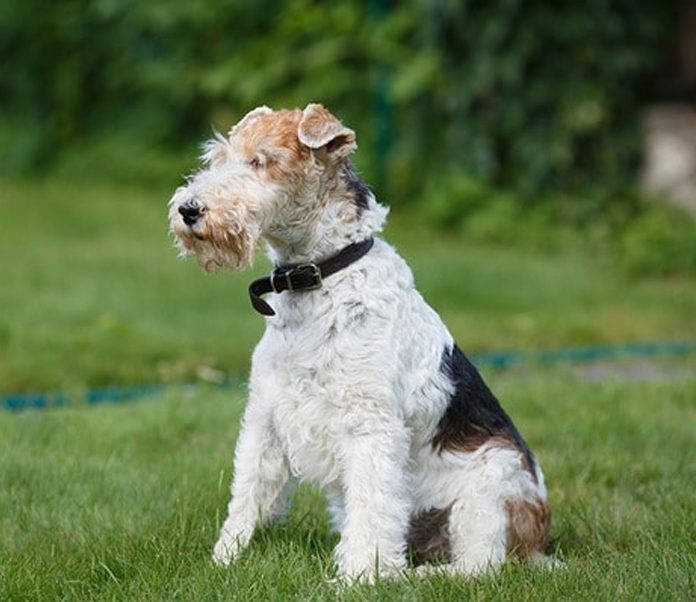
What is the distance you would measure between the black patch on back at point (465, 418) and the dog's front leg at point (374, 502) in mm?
304

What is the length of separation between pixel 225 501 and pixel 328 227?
135 cm

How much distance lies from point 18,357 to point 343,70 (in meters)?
6.84

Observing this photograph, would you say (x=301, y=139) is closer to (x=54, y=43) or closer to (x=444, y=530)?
(x=444, y=530)

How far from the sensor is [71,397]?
8.20 meters

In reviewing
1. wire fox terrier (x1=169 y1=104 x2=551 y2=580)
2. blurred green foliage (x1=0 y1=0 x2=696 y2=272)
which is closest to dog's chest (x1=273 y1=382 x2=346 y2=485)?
wire fox terrier (x1=169 y1=104 x2=551 y2=580)

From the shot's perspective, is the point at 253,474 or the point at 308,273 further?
the point at 253,474

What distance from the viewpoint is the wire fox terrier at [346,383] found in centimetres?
478

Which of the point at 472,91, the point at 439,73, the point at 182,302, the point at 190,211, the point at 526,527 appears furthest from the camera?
the point at 439,73

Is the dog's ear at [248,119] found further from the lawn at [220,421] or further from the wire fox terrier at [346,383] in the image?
the lawn at [220,421]

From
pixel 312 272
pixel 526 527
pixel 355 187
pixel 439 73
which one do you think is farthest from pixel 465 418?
pixel 439 73

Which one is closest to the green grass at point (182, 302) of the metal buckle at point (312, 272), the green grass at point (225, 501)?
the green grass at point (225, 501)

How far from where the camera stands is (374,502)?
4.77m

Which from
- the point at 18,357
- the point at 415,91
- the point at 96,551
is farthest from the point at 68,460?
the point at 415,91

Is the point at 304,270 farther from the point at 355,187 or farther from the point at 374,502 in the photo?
the point at 374,502
